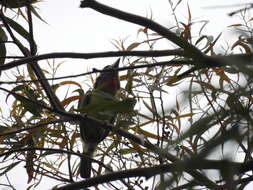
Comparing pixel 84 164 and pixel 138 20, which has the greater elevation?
pixel 84 164

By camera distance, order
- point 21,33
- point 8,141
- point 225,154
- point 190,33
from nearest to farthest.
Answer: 1. point 225,154
2. point 21,33
3. point 190,33
4. point 8,141

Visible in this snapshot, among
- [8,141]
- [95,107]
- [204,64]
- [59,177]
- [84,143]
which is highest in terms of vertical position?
[84,143]

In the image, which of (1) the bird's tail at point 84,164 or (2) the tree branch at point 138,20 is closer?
(2) the tree branch at point 138,20

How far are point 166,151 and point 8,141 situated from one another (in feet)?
4.09

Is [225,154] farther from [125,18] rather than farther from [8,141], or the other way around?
[8,141]

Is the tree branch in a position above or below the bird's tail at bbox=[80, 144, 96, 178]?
below

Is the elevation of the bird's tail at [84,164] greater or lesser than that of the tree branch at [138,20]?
greater

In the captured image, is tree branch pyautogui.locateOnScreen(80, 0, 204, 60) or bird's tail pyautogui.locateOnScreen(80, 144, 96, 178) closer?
tree branch pyautogui.locateOnScreen(80, 0, 204, 60)

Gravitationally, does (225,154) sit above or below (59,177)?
below

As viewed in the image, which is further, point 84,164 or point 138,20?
point 84,164

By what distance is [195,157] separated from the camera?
1.14ft

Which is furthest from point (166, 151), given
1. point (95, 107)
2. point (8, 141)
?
point (8, 141)

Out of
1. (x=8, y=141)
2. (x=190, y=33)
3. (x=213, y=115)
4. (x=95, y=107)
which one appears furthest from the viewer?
(x=8, y=141)

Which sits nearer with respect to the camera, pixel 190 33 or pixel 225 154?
pixel 225 154
